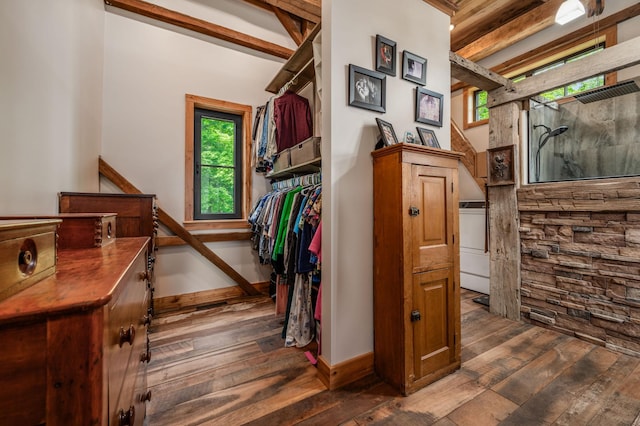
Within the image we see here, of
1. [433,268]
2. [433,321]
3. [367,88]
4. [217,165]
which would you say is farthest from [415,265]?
[217,165]

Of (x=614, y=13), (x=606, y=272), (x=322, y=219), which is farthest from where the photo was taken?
(x=614, y=13)

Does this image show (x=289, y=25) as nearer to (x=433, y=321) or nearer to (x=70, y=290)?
(x=433, y=321)

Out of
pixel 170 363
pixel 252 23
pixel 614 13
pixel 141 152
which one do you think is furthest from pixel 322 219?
pixel 614 13

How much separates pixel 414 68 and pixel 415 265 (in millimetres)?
1458

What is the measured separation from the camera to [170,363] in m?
1.82

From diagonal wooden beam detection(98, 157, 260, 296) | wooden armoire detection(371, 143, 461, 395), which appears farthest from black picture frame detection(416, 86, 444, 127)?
diagonal wooden beam detection(98, 157, 260, 296)

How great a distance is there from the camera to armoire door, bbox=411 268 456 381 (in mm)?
1562

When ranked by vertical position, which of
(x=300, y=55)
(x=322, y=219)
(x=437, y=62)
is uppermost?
(x=300, y=55)

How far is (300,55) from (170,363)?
2748 millimetres

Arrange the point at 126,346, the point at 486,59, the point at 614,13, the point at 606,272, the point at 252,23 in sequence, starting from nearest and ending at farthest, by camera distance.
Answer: the point at 126,346 < the point at 606,272 < the point at 614,13 < the point at 252,23 < the point at 486,59

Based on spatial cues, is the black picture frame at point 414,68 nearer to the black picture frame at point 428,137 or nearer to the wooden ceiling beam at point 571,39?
the black picture frame at point 428,137

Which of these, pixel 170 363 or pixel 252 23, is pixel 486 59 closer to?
pixel 252 23

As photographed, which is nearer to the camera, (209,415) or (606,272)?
(209,415)

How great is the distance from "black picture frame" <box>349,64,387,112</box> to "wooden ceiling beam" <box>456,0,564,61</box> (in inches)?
103
